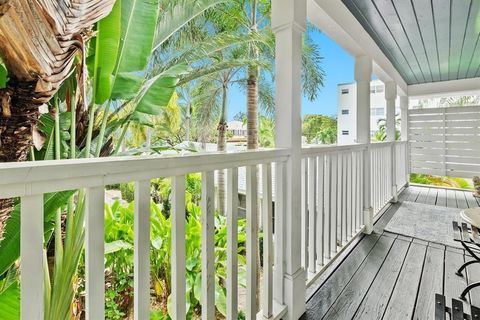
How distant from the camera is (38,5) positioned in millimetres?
919

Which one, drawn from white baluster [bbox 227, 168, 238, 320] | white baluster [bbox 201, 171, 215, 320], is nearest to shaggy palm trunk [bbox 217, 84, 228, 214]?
white baluster [bbox 227, 168, 238, 320]

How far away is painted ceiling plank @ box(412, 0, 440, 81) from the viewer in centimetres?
259

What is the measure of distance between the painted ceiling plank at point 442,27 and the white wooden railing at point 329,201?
4.89 feet

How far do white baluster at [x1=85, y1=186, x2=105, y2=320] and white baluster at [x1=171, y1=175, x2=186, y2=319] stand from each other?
28 centimetres

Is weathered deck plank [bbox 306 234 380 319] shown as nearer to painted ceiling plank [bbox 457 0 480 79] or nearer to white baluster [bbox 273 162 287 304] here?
white baluster [bbox 273 162 287 304]

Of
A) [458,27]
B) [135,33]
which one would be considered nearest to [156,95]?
[135,33]

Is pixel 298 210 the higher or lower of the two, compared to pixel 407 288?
higher

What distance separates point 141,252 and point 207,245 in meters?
0.33

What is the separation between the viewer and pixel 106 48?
4.30 feet

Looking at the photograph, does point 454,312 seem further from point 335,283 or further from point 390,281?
point 335,283

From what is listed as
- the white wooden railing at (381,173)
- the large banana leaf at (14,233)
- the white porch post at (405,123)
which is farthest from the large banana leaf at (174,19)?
the white porch post at (405,123)

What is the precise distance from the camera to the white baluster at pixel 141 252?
3.11 feet

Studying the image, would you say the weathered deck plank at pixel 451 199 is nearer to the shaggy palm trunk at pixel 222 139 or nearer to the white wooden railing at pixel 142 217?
the shaggy palm trunk at pixel 222 139

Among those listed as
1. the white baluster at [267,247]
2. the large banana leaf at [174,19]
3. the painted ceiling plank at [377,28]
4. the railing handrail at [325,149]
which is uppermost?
the painted ceiling plank at [377,28]
